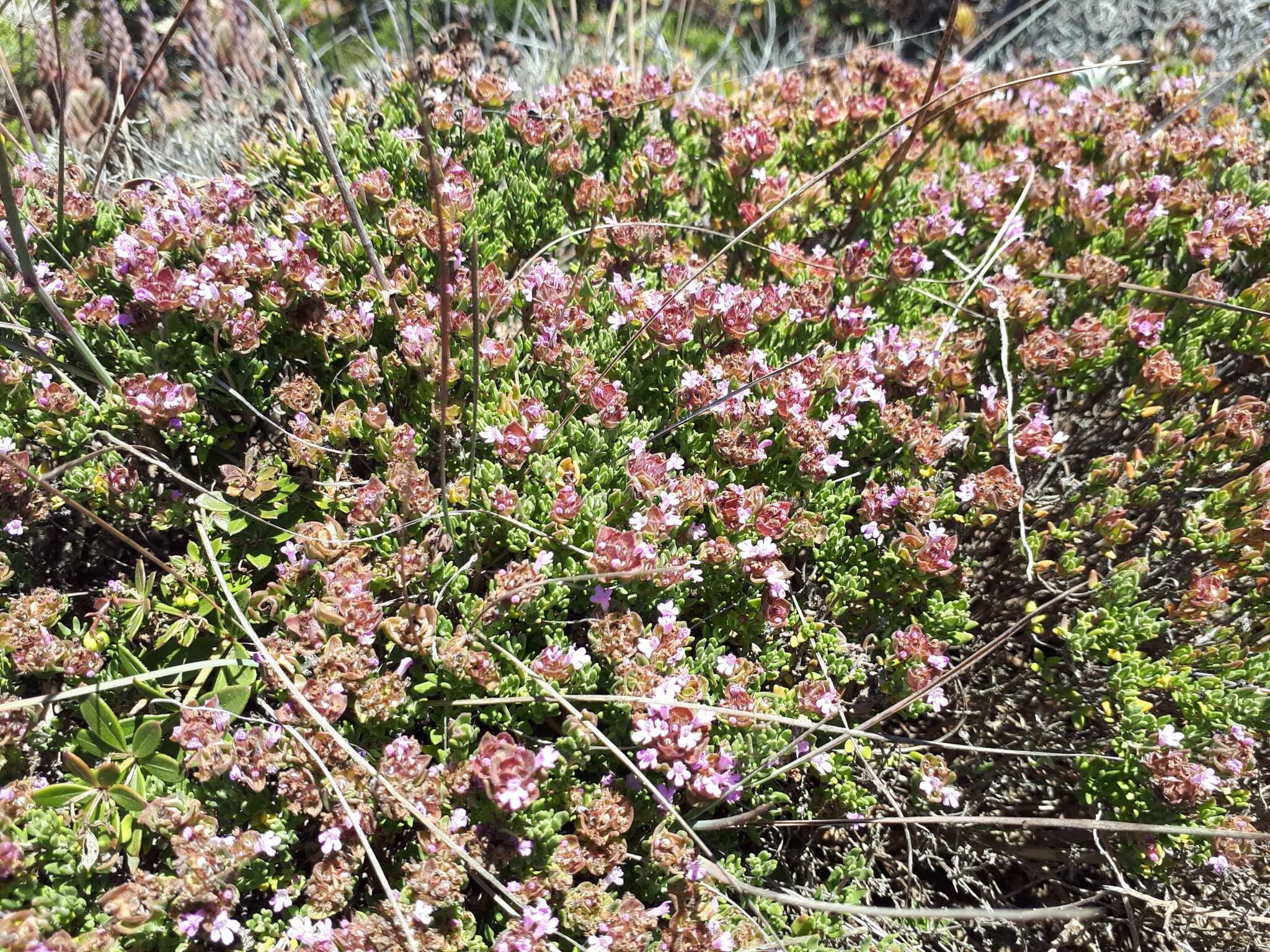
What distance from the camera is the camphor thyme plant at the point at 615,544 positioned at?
2012mm

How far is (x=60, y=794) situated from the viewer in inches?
75.6

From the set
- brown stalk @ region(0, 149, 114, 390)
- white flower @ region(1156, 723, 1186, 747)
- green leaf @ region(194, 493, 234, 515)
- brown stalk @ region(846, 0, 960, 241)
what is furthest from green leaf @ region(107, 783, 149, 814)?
brown stalk @ region(846, 0, 960, 241)

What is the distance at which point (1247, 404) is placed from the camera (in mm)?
2574

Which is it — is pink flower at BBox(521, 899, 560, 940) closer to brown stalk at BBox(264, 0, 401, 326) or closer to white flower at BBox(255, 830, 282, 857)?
white flower at BBox(255, 830, 282, 857)

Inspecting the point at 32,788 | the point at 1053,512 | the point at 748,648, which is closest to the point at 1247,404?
the point at 1053,512

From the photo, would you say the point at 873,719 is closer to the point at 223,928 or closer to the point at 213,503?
the point at 223,928

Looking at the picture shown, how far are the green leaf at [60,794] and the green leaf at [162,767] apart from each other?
114 mm

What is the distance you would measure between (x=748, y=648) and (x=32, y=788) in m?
1.77

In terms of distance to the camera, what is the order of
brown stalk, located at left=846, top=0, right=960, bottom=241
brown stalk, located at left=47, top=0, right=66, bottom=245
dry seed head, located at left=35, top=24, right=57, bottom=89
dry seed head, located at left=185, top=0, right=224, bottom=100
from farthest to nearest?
dry seed head, located at left=185, top=0, right=224, bottom=100
dry seed head, located at left=35, top=24, right=57, bottom=89
brown stalk, located at left=846, top=0, right=960, bottom=241
brown stalk, located at left=47, top=0, right=66, bottom=245

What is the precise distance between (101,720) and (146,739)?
0.34 ft

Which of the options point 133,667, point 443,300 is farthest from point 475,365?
point 133,667

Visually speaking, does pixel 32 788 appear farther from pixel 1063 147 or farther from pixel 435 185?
pixel 1063 147

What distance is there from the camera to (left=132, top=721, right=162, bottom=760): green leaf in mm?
1975

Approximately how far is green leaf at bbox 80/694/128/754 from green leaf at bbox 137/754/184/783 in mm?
85
